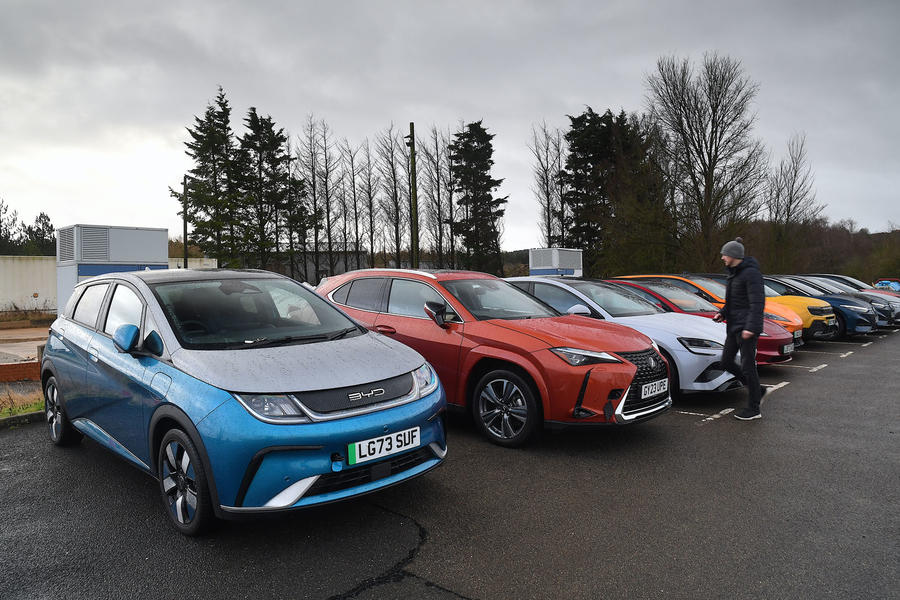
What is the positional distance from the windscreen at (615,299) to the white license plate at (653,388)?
6.77 ft

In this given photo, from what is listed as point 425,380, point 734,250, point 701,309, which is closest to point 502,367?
point 425,380

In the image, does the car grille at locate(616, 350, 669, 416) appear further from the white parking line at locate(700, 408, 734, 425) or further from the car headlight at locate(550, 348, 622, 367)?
the white parking line at locate(700, 408, 734, 425)

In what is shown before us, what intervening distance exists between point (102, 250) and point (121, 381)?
12.9m

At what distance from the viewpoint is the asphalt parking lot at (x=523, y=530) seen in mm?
2801

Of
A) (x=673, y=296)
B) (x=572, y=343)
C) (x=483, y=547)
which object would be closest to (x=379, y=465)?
(x=483, y=547)

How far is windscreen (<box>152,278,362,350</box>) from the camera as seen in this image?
3.67m

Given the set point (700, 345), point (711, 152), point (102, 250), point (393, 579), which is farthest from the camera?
point (711, 152)

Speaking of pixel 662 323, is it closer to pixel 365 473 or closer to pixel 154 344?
pixel 365 473

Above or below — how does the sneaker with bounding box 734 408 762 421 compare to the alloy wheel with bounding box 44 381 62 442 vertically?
below

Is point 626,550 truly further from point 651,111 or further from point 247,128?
point 247,128

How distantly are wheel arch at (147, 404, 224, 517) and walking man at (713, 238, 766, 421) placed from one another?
16.9 feet

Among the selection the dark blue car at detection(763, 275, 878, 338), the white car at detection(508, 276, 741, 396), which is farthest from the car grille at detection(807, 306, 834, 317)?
the white car at detection(508, 276, 741, 396)

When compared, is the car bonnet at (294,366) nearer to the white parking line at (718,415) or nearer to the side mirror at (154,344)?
the side mirror at (154,344)

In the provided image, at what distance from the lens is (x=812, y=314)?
1170cm
